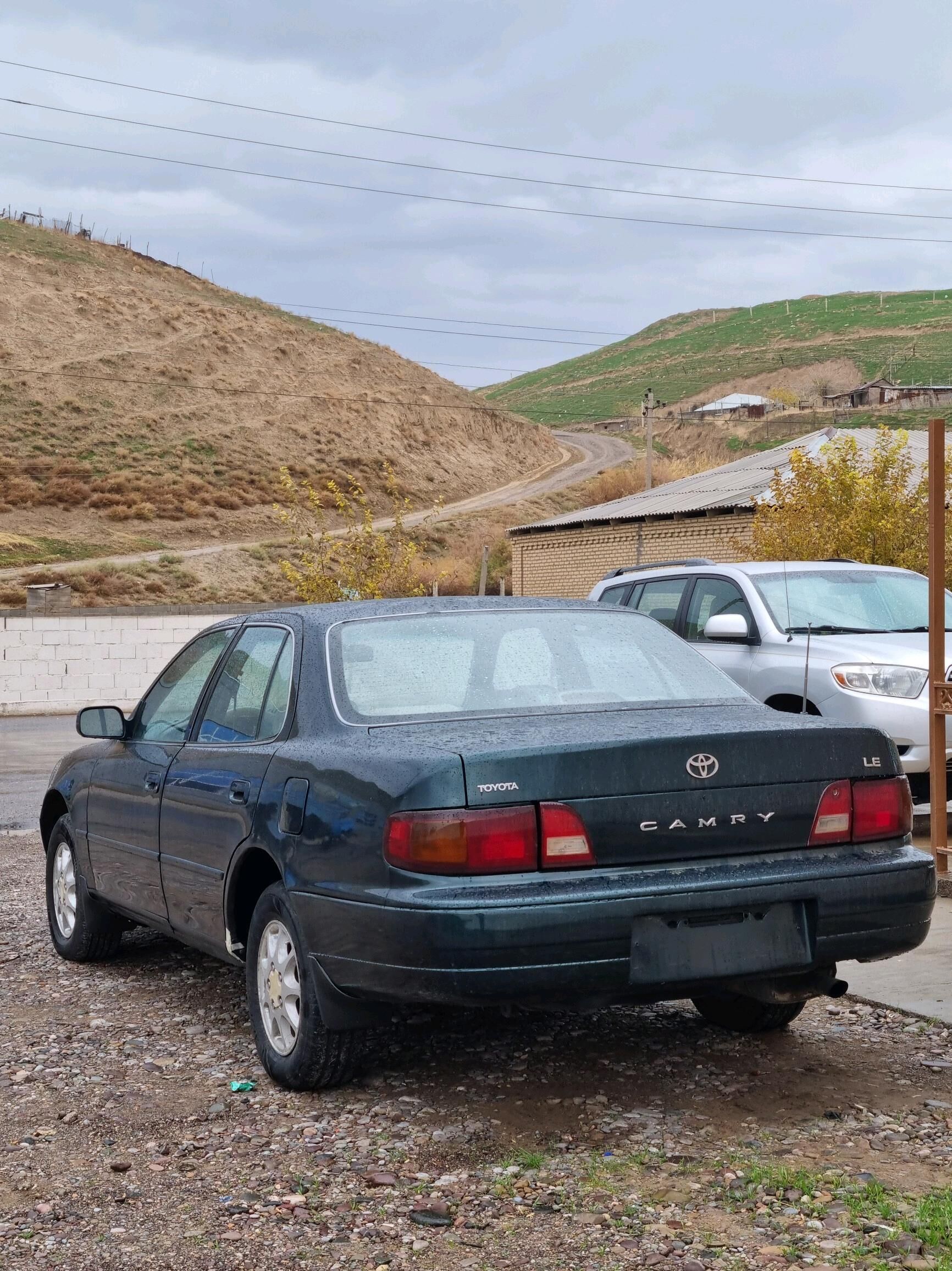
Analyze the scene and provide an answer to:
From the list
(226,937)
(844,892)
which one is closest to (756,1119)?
(844,892)

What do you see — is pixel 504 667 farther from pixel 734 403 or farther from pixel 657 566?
pixel 734 403

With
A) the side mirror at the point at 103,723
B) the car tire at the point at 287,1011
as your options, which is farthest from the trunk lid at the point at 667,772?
the side mirror at the point at 103,723

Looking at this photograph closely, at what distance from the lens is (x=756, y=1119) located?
4484mm

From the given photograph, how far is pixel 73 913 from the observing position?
7.08 metres

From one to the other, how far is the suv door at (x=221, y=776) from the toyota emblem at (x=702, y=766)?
146cm

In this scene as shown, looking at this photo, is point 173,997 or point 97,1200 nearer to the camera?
point 97,1200

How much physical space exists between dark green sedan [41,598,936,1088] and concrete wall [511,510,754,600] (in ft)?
97.4

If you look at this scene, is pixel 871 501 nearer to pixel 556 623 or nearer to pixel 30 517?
pixel 556 623

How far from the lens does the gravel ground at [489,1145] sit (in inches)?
143

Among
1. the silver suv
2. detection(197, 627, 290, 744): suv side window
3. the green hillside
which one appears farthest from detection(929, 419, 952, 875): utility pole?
the green hillside

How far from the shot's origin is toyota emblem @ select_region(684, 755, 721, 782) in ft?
14.6

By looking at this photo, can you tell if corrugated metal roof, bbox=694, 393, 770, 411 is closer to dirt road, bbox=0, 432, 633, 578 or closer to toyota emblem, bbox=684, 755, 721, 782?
dirt road, bbox=0, 432, 633, 578

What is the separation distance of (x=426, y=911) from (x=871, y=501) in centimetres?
1745

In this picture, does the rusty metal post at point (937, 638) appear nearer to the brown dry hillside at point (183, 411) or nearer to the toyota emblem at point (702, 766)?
the toyota emblem at point (702, 766)
